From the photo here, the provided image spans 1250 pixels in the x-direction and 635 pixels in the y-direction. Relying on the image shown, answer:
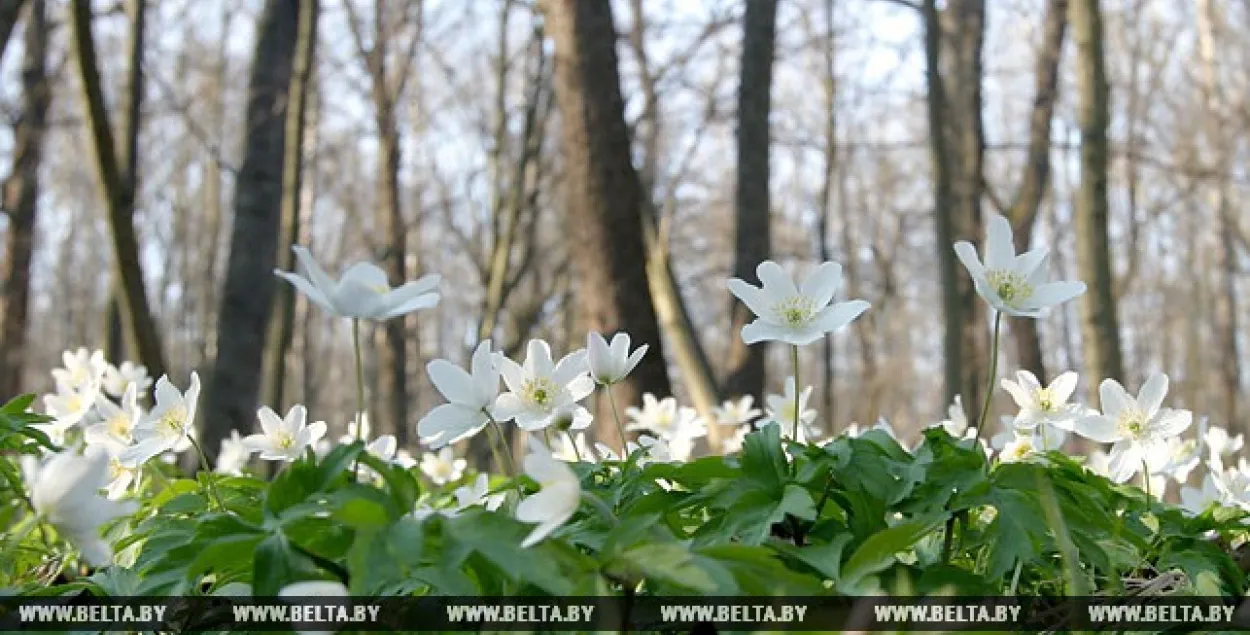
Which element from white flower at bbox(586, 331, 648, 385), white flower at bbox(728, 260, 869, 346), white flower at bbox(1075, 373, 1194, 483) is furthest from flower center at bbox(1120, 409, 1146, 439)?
white flower at bbox(586, 331, 648, 385)

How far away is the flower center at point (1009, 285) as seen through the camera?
48.8 inches

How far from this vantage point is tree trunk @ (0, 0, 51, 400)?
37.7 feet

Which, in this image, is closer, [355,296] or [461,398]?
[355,296]

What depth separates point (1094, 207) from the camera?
4.49 m

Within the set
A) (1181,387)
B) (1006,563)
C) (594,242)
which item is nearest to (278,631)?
(1006,563)

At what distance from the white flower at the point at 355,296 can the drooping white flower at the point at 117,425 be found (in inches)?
22.6

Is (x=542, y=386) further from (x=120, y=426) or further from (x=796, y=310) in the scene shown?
(x=120, y=426)

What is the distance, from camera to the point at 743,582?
87cm

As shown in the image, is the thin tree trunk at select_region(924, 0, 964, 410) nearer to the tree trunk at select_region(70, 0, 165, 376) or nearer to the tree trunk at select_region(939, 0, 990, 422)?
the tree trunk at select_region(939, 0, 990, 422)

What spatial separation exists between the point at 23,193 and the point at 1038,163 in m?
9.76

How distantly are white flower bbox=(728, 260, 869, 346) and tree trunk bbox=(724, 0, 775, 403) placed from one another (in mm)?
4976

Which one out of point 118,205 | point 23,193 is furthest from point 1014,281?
point 23,193

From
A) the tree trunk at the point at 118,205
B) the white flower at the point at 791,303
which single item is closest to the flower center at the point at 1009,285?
the white flower at the point at 791,303

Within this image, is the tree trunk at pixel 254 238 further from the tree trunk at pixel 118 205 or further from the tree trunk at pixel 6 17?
the tree trunk at pixel 6 17
